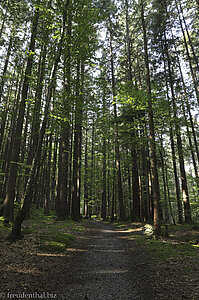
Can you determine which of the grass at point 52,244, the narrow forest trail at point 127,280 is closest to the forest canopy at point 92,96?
the grass at point 52,244

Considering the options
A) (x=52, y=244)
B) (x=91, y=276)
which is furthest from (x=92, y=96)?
(x=91, y=276)

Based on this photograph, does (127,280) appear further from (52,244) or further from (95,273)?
(52,244)

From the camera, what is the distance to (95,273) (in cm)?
496

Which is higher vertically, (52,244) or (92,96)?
(92,96)

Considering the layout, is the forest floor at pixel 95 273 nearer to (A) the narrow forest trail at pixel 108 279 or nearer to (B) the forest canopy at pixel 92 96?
(A) the narrow forest trail at pixel 108 279

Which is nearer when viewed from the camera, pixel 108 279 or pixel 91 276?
pixel 108 279

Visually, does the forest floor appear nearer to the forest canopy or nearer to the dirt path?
the dirt path

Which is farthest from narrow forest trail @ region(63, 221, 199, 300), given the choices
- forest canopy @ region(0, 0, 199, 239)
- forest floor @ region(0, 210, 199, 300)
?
forest canopy @ region(0, 0, 199, 239)

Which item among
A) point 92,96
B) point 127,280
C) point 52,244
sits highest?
point 92,96

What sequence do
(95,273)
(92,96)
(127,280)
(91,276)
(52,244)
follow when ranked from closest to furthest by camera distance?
(127,280) < (91,276) < (95,273) < (52,244) < (92,96)

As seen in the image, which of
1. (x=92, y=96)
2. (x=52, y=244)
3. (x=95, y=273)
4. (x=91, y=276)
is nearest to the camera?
(x=91, y=276)

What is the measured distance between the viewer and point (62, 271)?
4867 millimetres

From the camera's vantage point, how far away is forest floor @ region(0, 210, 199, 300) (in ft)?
12.3

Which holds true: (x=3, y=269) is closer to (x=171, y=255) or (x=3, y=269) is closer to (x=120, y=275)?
(x=120, y=275)
